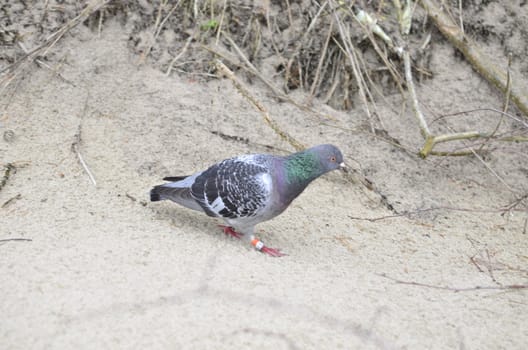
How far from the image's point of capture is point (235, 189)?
3840mm

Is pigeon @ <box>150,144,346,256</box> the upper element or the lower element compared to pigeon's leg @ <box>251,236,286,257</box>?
upper

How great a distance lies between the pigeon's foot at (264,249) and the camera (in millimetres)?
3807

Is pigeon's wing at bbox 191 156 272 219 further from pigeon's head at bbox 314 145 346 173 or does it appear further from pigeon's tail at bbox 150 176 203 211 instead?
pigeon's head at bbox 314 145 346 173

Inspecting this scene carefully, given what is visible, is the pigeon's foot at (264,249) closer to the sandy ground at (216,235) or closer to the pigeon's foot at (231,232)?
the sandy ground at (216,235)

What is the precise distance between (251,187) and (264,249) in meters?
0.41

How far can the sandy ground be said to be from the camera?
278 centimetres

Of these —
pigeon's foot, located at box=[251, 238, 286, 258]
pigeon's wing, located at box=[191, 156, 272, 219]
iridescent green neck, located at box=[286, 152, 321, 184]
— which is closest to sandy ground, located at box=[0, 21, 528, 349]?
pigeon's foot, located at box=[251, 238, 286, 258]

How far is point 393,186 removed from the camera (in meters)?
4.85

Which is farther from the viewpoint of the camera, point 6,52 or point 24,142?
point 6,52

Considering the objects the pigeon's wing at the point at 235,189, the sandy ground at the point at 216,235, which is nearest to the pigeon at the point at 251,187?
the pigeon's wing at the point at 235,189

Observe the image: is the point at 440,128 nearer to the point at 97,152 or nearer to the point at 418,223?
the point at 418,223

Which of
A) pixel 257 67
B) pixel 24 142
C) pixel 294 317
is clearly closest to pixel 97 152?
pixel 24 142

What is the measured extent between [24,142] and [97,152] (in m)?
0.55

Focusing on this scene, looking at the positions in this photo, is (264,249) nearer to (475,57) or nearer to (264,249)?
(264,249)
